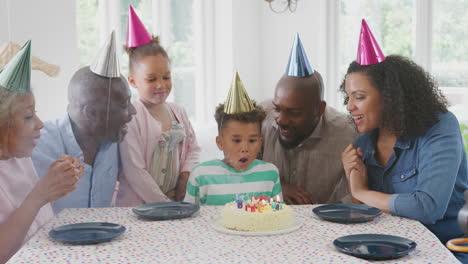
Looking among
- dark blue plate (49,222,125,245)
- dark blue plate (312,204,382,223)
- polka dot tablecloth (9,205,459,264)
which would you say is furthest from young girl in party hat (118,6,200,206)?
dark blue plate (312,204,382,223)

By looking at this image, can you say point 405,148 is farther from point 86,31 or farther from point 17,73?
point 86,31

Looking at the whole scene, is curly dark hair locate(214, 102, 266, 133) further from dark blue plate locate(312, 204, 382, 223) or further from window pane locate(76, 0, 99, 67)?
window pane locate(76, 0, 99, 67)

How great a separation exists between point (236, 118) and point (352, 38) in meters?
4.08

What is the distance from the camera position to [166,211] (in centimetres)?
194

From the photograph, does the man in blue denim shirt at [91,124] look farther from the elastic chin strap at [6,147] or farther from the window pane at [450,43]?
the window pane at [450,43]

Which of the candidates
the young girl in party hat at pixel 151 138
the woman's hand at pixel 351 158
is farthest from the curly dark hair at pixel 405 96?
the young girl in party hat at pixel 151 138

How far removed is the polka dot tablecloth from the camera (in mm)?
1465

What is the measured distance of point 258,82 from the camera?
236 inches

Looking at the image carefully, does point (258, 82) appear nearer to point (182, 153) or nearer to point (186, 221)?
point (182, 153)

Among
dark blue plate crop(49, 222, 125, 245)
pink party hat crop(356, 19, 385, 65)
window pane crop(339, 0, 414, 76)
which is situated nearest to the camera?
dark blue plate crop(49, 222, 125, 245)

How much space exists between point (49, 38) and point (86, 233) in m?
1.32

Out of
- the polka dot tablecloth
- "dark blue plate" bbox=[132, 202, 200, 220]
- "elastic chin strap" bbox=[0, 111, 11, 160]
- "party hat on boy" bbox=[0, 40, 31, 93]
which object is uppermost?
"party hat on boy" bbox=[0, 40, 31, 93]

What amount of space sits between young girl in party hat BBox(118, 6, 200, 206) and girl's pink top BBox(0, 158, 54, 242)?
0.48 meters

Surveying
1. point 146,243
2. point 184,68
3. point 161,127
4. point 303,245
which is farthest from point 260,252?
point 184,68
